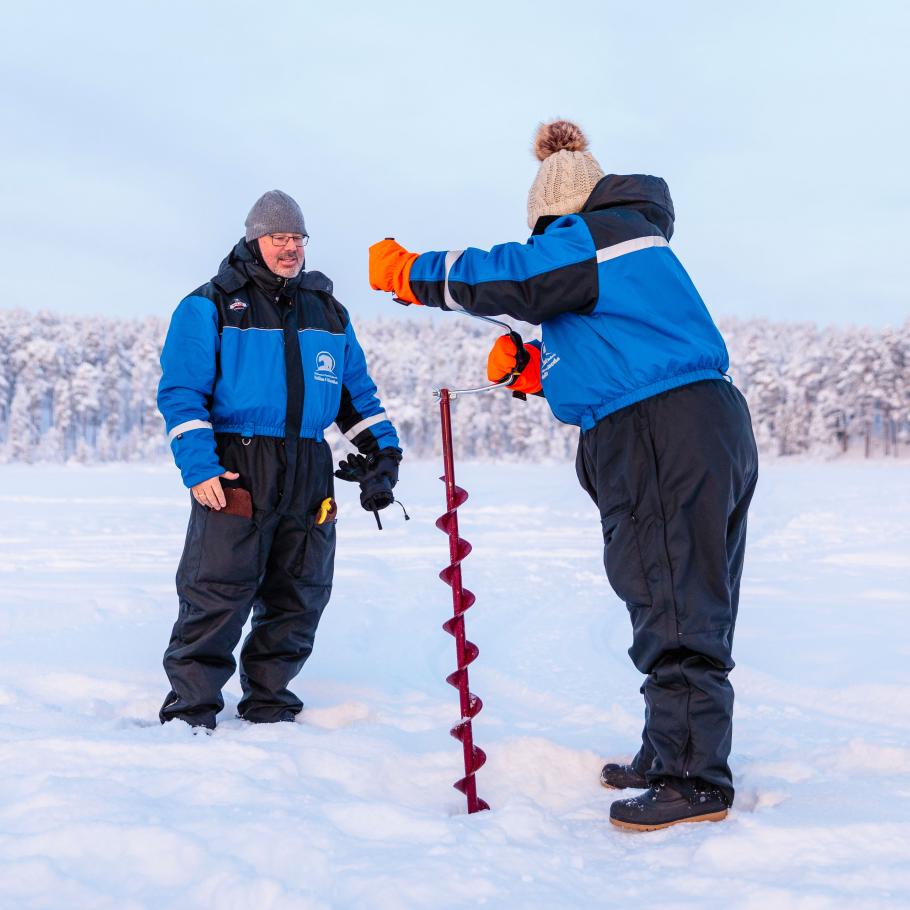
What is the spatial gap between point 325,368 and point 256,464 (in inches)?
22.2

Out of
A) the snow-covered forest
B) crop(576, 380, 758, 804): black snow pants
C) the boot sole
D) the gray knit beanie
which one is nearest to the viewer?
the boot sole

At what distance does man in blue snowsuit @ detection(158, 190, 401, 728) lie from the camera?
3.57 meters

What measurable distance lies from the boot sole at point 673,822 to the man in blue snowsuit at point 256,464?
1740 millimetres

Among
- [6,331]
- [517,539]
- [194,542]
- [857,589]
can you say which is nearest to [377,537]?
[517,539]

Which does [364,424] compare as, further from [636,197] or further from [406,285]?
[636,197]

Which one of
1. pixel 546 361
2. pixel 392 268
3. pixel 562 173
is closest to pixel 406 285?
pixel 392 268

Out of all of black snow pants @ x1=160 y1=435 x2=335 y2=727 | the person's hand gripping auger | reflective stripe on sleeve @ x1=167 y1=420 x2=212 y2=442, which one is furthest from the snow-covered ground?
reflective stripe on sleeve @ x1=167 y1=420 x2=212 y2=442

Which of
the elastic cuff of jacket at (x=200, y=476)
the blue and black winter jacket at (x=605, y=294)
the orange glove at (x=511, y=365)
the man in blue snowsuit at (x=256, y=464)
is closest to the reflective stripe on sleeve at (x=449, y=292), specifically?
the blue and black winter jacket at (x=605, y=294)

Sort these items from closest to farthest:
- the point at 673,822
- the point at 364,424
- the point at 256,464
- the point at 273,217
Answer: the point at 673,822
the point at 256,464
the point at 273,217
the point at 364,424

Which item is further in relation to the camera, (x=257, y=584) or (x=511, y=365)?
(x=257, y=584)

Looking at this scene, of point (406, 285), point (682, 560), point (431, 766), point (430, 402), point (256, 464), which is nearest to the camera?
point (682, 560)

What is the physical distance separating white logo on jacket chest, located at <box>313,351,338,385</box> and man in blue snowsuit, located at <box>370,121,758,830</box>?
110 cm

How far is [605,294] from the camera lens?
2713 mm

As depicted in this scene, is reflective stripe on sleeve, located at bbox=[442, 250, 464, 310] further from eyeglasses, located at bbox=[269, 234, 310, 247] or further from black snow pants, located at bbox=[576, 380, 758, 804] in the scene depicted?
eyeglasses, located at bbox=[269, 234, 310, 247]
